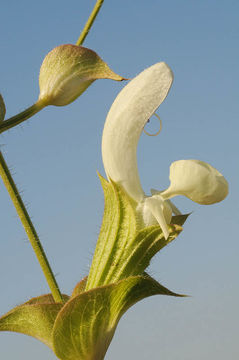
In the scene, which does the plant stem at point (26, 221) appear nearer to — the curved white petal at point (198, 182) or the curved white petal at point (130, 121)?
the curved white petal at point (130, 121)

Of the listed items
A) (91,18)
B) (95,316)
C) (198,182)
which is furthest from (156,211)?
(91,18)

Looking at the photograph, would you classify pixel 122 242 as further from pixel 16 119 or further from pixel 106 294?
pixel 16 119

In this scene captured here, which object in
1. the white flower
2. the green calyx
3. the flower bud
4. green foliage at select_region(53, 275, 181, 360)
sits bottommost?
green foliage at select_region(53, 275, 181, 360)

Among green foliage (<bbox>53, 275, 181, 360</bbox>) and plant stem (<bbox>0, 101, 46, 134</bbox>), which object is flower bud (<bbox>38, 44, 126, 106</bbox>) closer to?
plant stem (<bbox>0, 101, 46, 134</bbox>)

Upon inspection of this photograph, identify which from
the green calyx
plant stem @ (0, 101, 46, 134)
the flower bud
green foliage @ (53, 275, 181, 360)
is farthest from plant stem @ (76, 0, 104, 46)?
green foliage @ (53, 275, 181, 360)

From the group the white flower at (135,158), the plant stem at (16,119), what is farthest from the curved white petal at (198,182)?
the plant stem at (16,119)

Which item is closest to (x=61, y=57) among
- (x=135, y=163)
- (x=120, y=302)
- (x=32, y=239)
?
(x=135, y=163)
